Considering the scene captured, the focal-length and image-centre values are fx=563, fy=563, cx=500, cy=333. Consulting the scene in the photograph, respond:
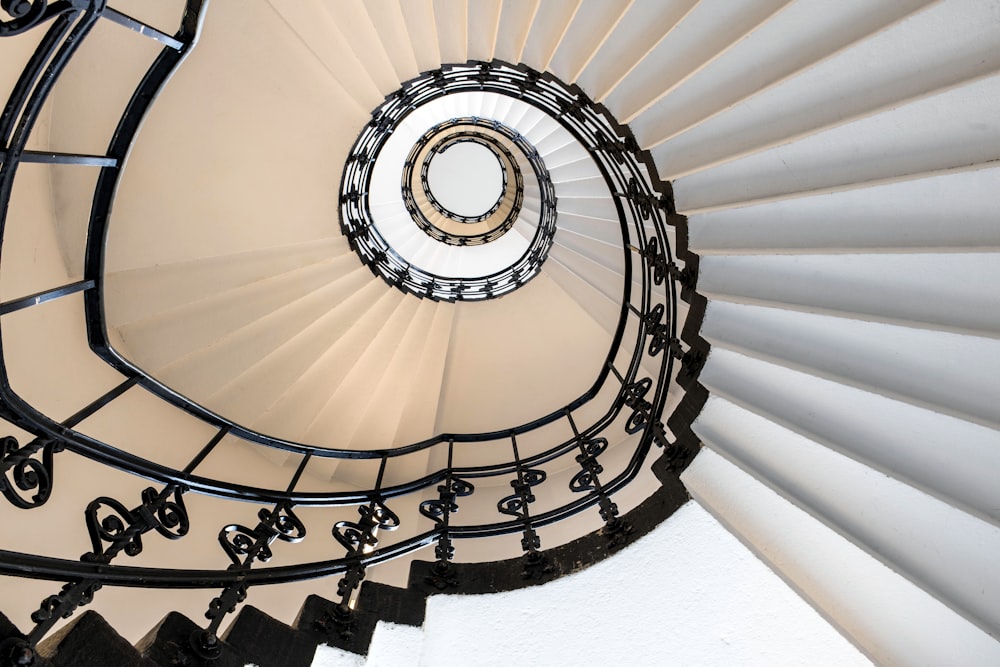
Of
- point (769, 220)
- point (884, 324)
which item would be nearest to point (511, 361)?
point (769, 220)

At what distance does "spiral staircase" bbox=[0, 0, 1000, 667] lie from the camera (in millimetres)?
2145

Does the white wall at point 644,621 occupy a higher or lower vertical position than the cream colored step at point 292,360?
lower

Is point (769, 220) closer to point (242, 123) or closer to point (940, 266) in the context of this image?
point (940, 266)

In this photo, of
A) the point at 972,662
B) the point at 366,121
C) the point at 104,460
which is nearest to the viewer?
the point at 104,460

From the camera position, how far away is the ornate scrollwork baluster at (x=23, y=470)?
1.82 meters

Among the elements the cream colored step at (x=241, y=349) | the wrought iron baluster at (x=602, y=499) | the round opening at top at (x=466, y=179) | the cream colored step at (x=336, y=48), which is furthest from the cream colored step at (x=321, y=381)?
the round opening at top at (x=466, y=179)

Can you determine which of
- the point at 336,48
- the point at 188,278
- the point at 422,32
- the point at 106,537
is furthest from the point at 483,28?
the point at 106,537

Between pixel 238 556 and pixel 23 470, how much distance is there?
3.09 ft

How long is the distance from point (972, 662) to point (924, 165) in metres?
2.11

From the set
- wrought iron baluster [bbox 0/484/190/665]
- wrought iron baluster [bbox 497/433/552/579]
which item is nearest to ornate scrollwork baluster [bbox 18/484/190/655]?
wrought iron baluster [bbox 0/484/190/665]

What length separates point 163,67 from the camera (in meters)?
2.12

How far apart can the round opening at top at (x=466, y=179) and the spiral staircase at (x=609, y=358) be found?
15.0 feet

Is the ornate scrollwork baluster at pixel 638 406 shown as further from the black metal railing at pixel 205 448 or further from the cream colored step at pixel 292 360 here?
the cream colored step at pixel 292 360

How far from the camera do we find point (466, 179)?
10.9m
